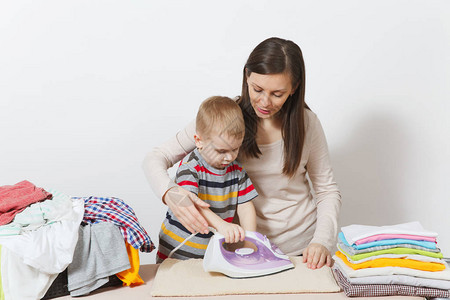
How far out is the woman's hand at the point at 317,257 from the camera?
1.75 metres

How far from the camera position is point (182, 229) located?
6.19 feet

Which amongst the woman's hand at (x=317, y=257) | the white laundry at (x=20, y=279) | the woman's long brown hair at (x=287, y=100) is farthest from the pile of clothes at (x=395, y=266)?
the white laundry at (x=20, y=279)

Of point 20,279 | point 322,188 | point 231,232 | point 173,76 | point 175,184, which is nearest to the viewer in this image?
point 20,279

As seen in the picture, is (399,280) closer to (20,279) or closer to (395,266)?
(395,266)

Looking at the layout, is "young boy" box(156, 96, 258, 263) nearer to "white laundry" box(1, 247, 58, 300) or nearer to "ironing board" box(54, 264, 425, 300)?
"ironing board" box(54, 264, 425, 300)

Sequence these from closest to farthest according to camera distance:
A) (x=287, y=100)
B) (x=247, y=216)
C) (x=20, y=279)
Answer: (x=20, y=279) → (x=247, y=216) → (x=287, y=100)

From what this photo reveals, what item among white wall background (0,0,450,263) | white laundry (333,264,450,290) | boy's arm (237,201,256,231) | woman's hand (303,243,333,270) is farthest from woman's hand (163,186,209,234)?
white wall background (0,0,450,263)

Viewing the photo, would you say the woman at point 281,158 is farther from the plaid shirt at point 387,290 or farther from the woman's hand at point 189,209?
the plaid shirt at point 387,290

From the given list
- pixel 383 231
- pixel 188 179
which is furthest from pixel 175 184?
pixel 383 231

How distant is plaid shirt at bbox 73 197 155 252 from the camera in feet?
5.43

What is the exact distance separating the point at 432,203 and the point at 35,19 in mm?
2269

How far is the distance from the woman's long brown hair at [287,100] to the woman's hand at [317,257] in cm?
34

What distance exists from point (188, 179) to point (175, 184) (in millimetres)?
52

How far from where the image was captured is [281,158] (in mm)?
2057
